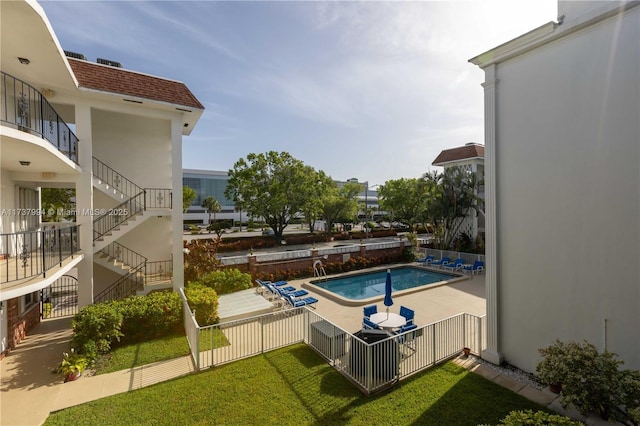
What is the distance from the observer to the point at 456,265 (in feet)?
65.5

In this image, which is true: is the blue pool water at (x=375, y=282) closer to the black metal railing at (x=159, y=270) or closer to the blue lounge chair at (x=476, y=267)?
the blue lounge chair at (x=476, y=267)

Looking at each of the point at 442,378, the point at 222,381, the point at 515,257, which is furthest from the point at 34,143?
the point at 515,257

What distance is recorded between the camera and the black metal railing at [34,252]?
6.78 metres

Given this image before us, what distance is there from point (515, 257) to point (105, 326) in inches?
464

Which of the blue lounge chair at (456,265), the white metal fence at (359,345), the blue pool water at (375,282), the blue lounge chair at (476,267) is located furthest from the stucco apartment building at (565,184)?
the blue lounge chair at (456,265)

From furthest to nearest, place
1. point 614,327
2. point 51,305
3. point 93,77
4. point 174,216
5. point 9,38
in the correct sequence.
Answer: point 51,305 < point 174,216 < point 93,77 < point 9,38 < point 614,327

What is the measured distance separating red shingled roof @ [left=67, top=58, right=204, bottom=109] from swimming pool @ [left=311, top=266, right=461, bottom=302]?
11.3 m

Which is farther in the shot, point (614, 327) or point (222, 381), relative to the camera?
point (222, 381)

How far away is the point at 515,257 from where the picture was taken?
7.40m

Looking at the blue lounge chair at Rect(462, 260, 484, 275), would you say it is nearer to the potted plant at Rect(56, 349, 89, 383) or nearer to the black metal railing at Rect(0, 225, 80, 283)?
the potted plant at Rect(56, 349, 89, 383)

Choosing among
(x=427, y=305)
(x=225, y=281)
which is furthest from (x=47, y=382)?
(x=427, y=305)

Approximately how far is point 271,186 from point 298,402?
23.3 meters

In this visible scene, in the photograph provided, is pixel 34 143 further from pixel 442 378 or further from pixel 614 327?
pixel 614 327

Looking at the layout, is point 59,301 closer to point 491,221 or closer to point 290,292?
point 290,292
